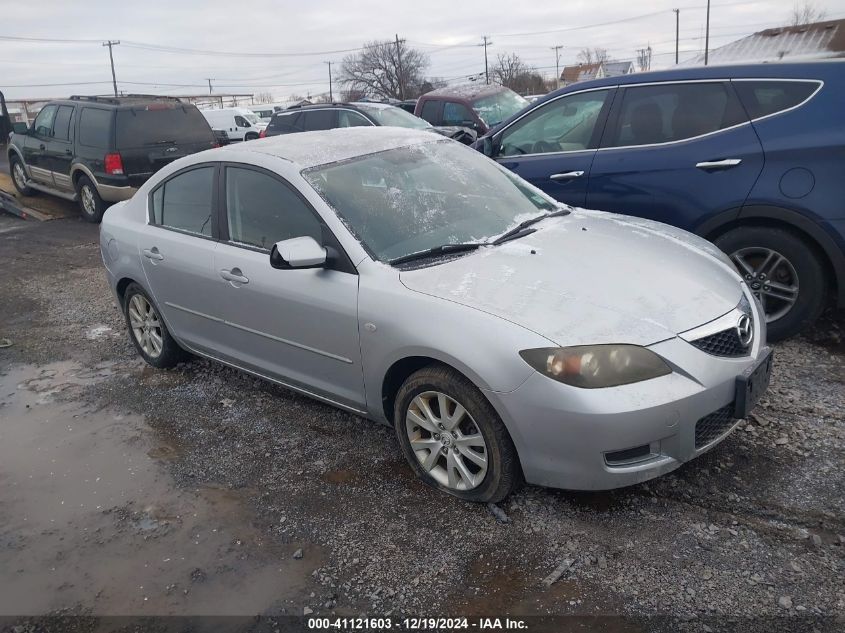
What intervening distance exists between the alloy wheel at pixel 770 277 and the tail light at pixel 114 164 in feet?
29.2

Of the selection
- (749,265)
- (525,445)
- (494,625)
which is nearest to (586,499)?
(525,445)

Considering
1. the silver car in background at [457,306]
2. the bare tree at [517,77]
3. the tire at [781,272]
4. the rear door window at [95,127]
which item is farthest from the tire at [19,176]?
the bare tree at [517,77]

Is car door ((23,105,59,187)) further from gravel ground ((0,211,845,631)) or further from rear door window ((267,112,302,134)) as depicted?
gravel ground ((0,211,845,631))

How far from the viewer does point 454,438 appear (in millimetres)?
3246

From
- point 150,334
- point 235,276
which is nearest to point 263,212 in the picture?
point 235,276

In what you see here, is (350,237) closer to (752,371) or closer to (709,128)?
(752,371)

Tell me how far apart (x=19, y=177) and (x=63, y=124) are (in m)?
2.81

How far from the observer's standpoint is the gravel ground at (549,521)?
105 inches

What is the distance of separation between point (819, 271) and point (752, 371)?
1823 mm

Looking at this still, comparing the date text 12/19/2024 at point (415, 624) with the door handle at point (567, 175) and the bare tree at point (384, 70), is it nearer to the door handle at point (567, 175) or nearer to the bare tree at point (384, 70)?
the door handle at point (567, 175)

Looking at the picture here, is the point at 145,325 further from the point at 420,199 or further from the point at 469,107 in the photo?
the point at 469,107

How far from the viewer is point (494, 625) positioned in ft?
8.55

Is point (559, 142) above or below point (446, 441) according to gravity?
above

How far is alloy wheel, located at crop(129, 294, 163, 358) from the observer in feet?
17.0
